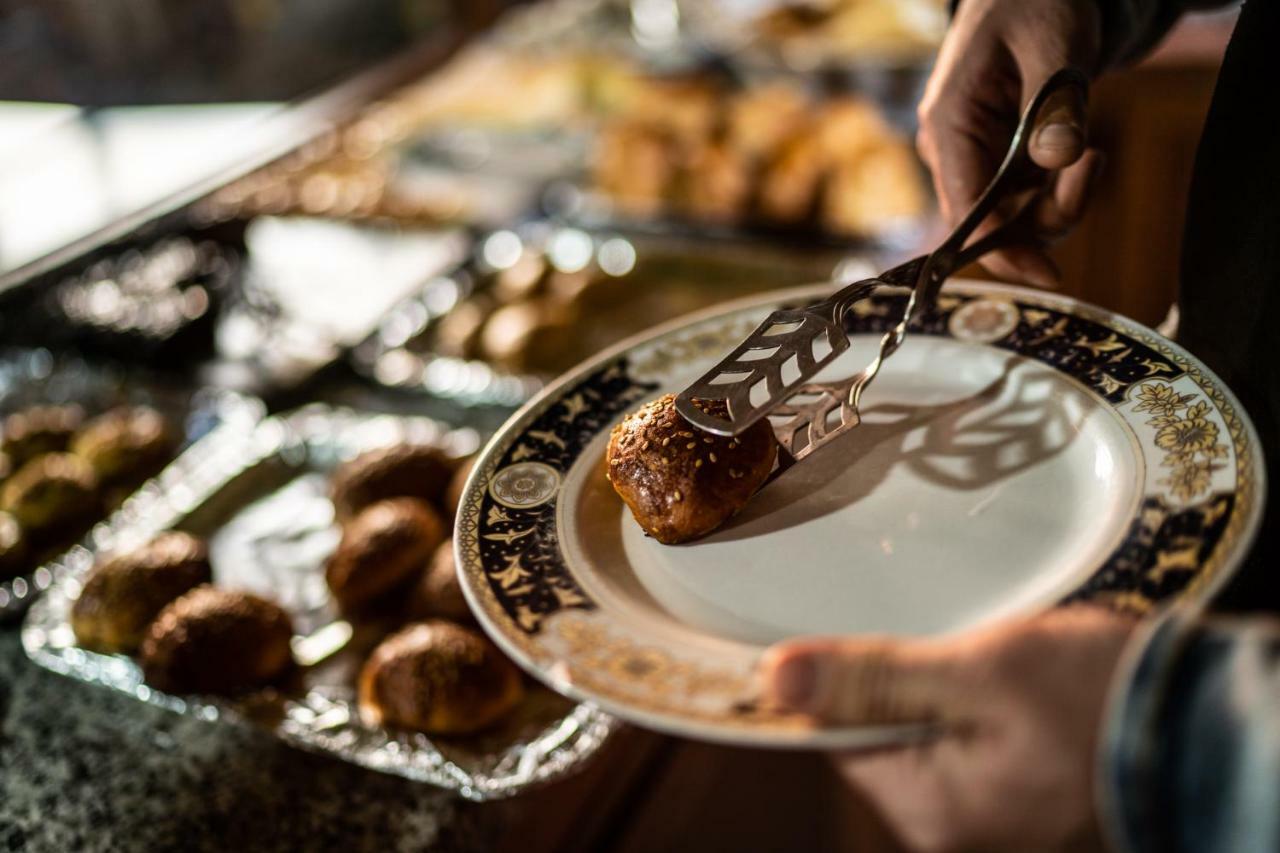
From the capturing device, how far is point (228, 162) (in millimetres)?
1816

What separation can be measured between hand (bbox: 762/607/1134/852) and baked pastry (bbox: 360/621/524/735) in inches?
23.6

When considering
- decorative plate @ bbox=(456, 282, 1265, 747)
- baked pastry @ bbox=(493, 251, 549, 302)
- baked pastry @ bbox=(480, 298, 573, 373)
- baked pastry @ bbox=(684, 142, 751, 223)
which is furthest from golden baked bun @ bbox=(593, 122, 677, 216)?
decorative plate @ bbox=(456, 282, 1265, 747)

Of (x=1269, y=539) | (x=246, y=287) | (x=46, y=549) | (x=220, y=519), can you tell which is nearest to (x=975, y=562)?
(x=1269, y=539)

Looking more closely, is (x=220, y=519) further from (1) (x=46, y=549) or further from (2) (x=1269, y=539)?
(2) (x=1269, y=539)

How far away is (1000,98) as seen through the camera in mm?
1102

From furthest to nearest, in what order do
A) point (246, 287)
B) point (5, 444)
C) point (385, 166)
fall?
point (385, 166) → point (246, 287) → point (5, 444)

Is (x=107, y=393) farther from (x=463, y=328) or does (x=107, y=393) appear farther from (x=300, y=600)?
(x=300, y=600)

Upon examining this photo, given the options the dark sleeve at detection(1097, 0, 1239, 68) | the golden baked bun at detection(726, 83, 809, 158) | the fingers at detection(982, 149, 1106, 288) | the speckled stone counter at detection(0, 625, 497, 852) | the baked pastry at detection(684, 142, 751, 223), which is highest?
the dark sleeve at detection(1097, 0, 1239, 68)

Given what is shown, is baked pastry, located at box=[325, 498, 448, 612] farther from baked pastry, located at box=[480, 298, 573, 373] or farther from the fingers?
the fingers

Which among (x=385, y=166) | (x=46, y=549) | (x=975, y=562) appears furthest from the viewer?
(x=385, y=166)

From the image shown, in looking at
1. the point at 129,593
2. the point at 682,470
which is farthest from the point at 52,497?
the point at 682,470

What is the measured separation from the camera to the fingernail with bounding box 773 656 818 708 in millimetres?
589

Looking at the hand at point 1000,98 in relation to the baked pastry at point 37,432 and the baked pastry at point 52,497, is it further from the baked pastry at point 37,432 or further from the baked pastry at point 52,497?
the baked pastry at point 37,432

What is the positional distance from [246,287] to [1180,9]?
1775mm
